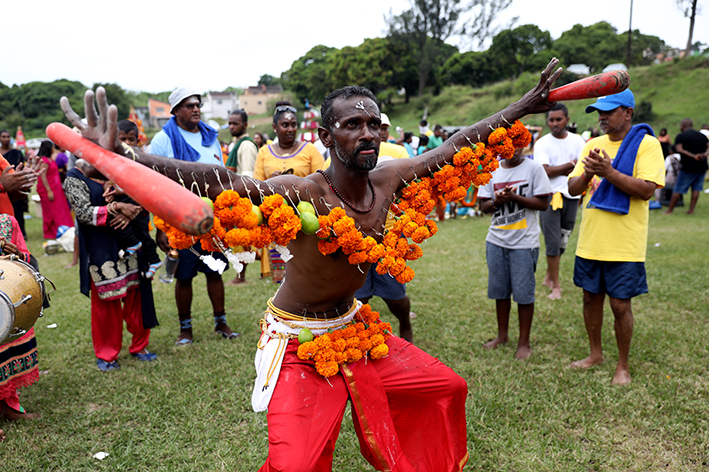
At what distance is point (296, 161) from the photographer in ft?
18.9

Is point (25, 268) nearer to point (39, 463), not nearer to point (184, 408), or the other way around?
point (39, 463)

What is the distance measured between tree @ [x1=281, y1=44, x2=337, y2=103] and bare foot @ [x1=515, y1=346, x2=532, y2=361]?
171ft

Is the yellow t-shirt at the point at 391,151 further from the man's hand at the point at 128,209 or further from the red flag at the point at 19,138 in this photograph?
the red flag at the point at 19,138

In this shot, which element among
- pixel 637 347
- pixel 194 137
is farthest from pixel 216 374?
pixel 637 347

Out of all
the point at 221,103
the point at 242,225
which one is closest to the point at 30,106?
the point at 221,103

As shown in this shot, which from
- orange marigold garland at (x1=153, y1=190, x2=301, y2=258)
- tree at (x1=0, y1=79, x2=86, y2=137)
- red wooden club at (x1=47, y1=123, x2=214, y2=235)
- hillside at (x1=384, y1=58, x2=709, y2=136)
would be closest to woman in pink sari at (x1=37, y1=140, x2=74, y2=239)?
orange marigold garland at (x1=153, y1=190, x2=301, y2=258)

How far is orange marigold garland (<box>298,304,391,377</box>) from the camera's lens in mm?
2545

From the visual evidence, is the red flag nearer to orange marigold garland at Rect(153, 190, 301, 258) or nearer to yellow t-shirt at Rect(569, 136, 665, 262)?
orange marigold garland at Rect(153, 190, 301, 258)

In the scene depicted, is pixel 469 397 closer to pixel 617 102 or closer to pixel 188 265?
pixel 617 102

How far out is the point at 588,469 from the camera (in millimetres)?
3078

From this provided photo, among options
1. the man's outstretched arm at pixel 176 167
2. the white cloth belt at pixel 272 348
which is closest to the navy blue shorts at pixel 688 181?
the white cloth belt at pixel 272 348

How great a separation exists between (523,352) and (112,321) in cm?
422

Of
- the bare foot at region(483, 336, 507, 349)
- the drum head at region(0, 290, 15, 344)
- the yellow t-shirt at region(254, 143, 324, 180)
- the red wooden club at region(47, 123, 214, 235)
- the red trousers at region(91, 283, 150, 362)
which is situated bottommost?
the bare foot at region(483, 336, 507, 349)

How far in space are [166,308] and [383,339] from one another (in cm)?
471
